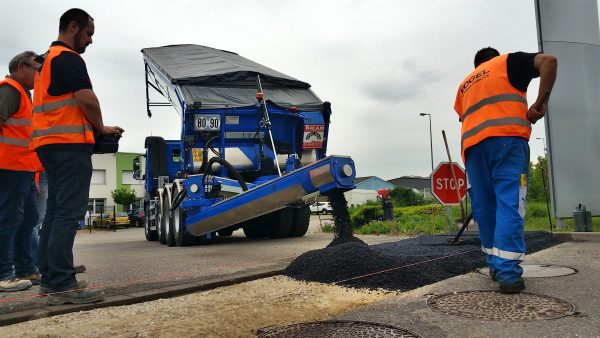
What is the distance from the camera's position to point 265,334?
8.33ft

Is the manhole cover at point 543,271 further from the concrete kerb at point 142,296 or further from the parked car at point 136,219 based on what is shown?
the parked car at point 136,219

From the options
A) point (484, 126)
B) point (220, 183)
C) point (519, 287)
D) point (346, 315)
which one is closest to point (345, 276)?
point (346, 315)

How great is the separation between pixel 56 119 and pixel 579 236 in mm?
6559

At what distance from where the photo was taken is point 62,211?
10.7 feet

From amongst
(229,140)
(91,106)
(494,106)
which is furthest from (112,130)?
(229,140)

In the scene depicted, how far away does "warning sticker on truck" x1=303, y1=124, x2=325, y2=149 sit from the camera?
904 cm


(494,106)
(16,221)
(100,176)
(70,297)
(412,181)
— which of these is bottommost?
(70,297)

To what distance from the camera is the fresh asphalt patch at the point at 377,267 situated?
3809 millimetres

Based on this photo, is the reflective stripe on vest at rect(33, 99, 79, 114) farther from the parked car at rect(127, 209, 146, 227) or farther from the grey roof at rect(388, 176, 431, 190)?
the grey roof at rect(388, 176, 431, 190)

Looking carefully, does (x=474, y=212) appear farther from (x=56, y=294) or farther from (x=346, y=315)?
(x=56, y=294)

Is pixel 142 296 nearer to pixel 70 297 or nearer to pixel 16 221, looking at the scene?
pixel 70 297

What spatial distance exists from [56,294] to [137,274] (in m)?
1.71

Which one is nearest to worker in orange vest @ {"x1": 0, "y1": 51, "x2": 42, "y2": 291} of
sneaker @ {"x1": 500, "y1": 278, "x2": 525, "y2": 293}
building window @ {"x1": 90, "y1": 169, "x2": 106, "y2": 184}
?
sneaker @ {"x1": 500, "y1": 278, "x2": 525, "y2": 293}

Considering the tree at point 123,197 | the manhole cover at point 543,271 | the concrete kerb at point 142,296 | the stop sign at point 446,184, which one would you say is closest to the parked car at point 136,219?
the tree at point 123,197
